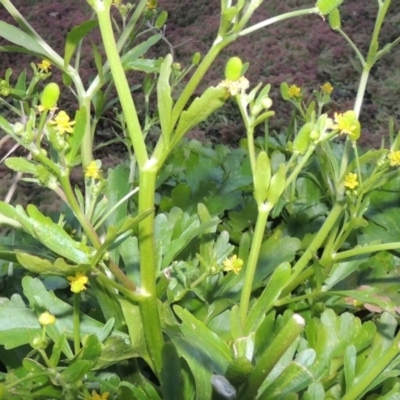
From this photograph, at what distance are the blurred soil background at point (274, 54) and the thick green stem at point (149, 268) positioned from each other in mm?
698

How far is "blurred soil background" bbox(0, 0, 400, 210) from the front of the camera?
1.09m

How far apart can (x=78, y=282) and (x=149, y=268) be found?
38 millimetres

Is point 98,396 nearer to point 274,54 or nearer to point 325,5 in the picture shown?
point 325,5

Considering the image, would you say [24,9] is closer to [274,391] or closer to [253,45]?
[253,45]

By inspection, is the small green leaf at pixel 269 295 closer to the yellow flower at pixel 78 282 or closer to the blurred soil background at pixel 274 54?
the yellow flower at pixel 78 282

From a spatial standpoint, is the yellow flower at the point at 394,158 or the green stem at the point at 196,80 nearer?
the green stem at the point at 196,80

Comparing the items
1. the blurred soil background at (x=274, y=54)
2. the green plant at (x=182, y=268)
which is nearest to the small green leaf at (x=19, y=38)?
the green plant at (x=182, y=268)

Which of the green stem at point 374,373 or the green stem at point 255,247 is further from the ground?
the green stem at point 255,247

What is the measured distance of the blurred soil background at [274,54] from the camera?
3.58 ft

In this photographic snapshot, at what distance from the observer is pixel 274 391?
307 mm

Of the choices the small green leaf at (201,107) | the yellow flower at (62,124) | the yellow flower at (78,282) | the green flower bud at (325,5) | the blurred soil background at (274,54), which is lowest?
the blurred soil background at (274,54)

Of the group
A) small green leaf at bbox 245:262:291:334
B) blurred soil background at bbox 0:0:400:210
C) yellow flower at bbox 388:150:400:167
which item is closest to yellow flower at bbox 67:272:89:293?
small green leaf at bbox 245:262:291:334

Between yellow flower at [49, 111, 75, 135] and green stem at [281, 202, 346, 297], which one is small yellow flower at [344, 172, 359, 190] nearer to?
green stem at [281, 202, 346, 297]

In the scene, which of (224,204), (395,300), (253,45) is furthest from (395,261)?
(253,45)
